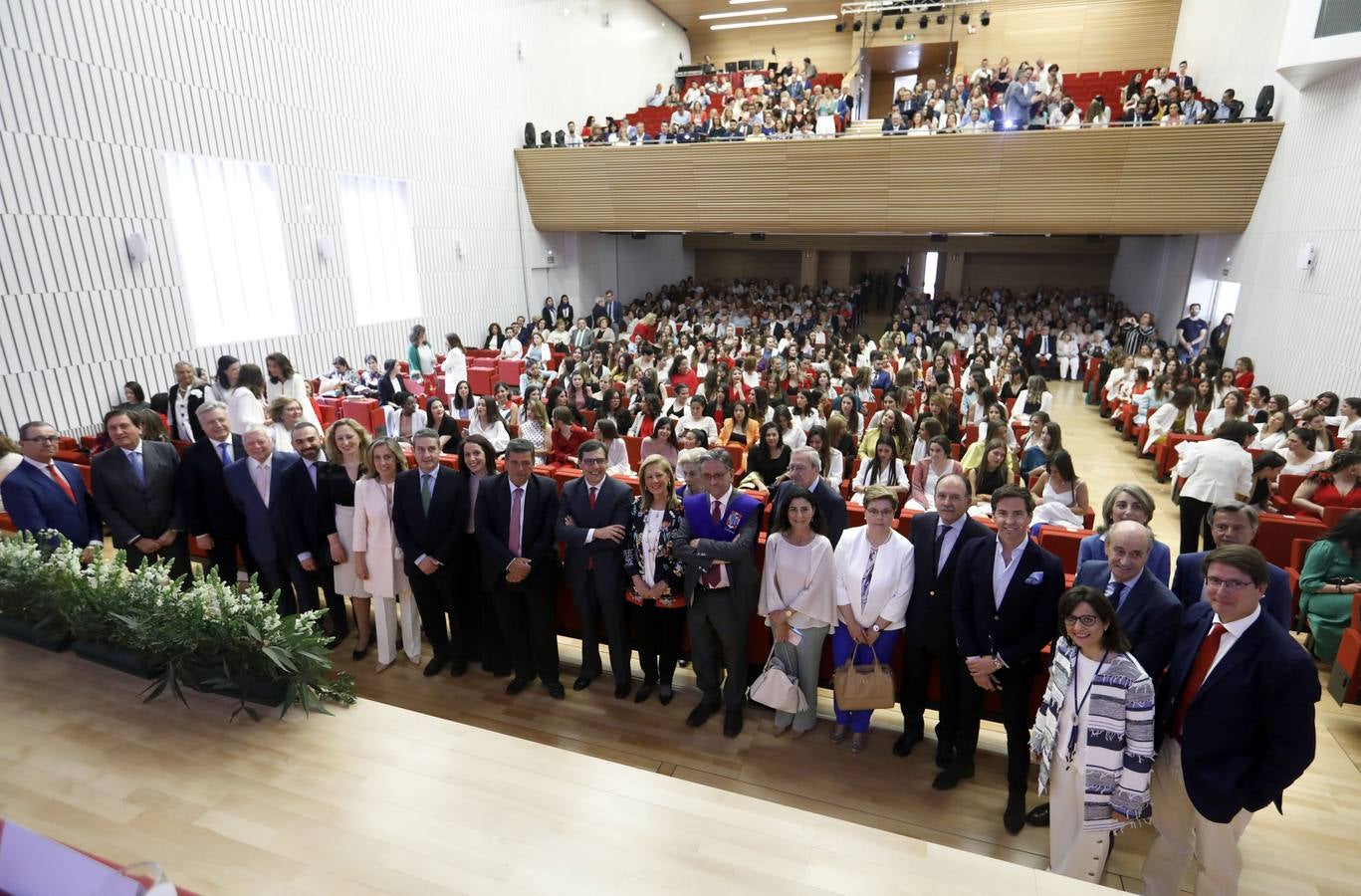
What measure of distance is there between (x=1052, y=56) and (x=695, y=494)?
67.4 ft

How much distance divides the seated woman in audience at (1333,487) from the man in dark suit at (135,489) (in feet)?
24.6

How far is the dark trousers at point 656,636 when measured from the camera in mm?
3945

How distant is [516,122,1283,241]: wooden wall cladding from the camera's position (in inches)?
417

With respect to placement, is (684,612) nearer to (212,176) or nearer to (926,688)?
(926,688)

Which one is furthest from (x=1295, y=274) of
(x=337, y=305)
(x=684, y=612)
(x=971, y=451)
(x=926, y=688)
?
(x=337, y=305)

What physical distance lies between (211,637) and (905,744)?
11.1 ft

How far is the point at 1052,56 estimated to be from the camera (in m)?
18.4

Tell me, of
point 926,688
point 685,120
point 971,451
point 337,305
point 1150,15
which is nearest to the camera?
point 926,688

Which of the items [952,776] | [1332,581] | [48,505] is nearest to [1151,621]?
[952,776]

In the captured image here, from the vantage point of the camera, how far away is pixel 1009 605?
3057mm

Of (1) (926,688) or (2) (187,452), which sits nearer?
(1) (926,688)

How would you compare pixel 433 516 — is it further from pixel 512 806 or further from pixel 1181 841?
pixel 1181 841

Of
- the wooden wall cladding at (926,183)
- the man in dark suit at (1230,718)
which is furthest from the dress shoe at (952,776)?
the wooden wall cladding at (926,183)

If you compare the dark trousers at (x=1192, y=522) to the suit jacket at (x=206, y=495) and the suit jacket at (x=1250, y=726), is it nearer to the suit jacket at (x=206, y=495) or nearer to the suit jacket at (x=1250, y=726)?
the suit jacket at (x=1250, y=726)
